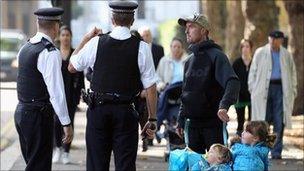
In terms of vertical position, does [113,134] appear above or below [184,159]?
above

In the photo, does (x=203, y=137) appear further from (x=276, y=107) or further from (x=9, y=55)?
(x=9, y=55)

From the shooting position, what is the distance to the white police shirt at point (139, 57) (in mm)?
7000

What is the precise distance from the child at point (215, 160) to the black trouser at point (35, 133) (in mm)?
1363

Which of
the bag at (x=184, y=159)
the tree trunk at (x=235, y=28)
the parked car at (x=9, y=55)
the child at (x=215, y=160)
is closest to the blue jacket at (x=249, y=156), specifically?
the child at (x=215, y=160)

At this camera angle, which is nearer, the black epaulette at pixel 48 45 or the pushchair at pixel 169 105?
the black epaulette at pixel 48 45

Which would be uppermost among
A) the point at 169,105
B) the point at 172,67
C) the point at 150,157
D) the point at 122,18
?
the point at 122,18

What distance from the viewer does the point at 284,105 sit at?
1189cm

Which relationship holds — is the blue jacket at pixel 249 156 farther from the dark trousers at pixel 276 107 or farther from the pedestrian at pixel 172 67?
the pedestrian at pixel 172 67

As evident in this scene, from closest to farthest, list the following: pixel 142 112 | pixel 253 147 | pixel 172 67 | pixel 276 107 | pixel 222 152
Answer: pixel 142 112, pixel 222 152, pixel 253 147, pixel 276 107, pixel 172 67

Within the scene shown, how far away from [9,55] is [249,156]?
1074 inches

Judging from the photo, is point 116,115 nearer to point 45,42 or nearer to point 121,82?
point 121,82

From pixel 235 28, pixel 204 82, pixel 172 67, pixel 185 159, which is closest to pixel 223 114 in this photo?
pixel 204 82

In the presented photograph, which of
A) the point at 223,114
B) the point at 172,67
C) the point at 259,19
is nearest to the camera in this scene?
the point at 223,114

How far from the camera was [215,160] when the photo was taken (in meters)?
7.57
